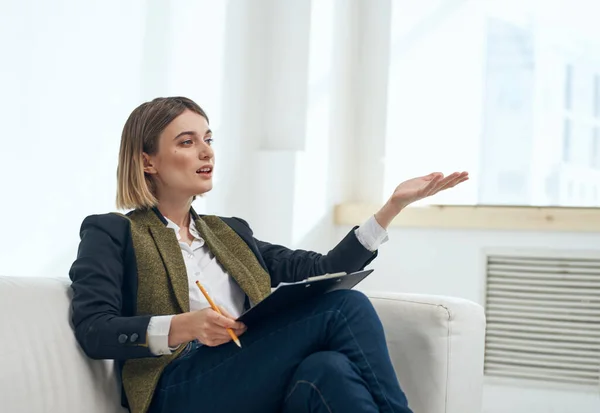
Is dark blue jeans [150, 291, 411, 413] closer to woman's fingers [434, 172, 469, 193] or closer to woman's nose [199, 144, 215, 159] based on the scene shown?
woman's fingers [434, 172, 469, 193]

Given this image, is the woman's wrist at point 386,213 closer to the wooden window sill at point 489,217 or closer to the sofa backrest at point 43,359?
the sofa backrest at point 43,359

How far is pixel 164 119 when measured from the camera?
2.07 metres

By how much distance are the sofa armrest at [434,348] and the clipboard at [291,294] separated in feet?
1.05

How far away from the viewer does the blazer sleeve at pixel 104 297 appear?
1.68 metres

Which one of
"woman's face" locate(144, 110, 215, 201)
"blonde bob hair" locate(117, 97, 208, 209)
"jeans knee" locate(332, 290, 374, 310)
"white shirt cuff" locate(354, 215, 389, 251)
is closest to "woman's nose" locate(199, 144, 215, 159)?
"woman's face" locate(144, 110, 215, 201)

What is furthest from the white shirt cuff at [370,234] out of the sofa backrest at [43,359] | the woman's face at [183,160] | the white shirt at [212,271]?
the sofa backrest at [43,359]

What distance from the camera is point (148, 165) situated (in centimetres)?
209

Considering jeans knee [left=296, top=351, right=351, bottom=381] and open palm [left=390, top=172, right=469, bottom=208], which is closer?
jeans knee [left=296, top=351, right=351, bottom=381]

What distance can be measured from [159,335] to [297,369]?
0.29m

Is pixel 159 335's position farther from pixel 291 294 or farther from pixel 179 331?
pixel 291 294

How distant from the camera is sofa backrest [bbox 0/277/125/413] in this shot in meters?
1.60

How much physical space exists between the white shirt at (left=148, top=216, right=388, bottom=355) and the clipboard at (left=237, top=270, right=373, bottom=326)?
0.88 feet

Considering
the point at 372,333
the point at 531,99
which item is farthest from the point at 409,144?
the point at 372,333

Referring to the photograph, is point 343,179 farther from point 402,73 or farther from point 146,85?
point 146,85
